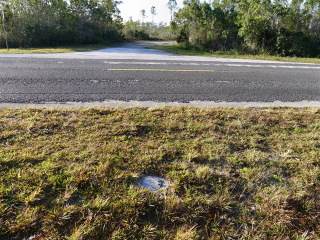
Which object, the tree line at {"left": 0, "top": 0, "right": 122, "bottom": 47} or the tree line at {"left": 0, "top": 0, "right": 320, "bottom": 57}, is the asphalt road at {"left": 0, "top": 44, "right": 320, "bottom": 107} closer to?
the tree line at {"left": 0, "top": 0, "right": 320, "bottom": 57}

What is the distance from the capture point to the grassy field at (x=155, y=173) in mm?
1654

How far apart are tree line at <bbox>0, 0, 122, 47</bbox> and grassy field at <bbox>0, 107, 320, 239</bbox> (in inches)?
638

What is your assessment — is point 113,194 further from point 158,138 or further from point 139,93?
point 139,93

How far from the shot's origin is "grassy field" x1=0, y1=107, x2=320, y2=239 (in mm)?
1654

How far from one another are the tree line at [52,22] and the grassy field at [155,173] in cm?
1620

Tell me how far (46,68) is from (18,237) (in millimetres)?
5818

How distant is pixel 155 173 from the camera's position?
2.24m

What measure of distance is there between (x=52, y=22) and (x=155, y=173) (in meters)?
20.4

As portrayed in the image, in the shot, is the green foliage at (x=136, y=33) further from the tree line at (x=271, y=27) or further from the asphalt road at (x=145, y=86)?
the asphalt road at (x=145, y=86)

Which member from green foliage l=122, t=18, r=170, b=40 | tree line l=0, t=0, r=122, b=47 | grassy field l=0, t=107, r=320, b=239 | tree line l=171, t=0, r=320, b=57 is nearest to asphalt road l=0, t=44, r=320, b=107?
grassy field l=0, t=107, r=320, b=239

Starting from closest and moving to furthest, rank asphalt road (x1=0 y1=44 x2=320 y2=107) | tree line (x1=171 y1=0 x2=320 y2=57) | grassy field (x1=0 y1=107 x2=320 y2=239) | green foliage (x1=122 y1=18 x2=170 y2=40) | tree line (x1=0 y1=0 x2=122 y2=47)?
grassy field (x1=0 y1=107 x2=320 y2=239) < asphalt road (x1=0 y1=44 x2=320 y2=107) < tree line (x1=171 y1=0 x2=320 y2=57) < tree line (x1=0 y1=0 x2=122 y2=47) < green foliage (x1=122 y1=18 x2=170 y2=40)

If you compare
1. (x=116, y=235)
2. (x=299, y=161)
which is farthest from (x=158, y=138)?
(x=299, y=161)

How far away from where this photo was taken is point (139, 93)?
4520mm

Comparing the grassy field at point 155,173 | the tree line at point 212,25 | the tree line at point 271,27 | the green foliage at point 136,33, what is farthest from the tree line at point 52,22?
the grassy field at point 155,173
